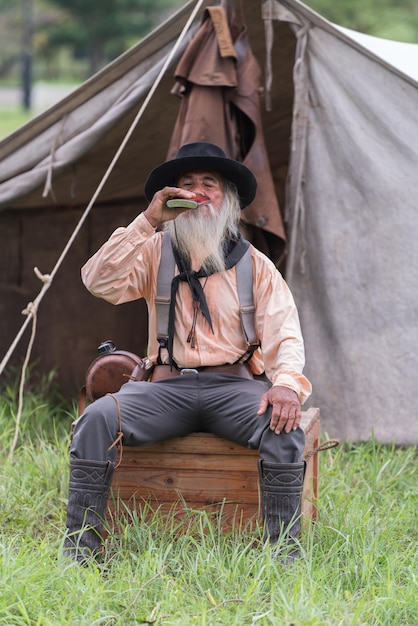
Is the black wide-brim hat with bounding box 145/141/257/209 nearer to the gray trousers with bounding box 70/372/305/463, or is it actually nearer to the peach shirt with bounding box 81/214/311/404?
the peach shirt with bounding box 81/214/311/404

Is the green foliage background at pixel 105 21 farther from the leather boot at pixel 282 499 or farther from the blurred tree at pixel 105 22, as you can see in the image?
A: the leather boot at pixel 282 499

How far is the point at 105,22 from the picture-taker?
2278cm

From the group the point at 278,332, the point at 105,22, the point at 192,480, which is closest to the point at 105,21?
the point at 105,22

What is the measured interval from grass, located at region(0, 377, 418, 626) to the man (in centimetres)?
15

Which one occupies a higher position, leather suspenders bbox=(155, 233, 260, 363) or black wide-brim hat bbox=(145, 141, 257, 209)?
black wide-brim hat bbox=(145, 141, 257, 209)

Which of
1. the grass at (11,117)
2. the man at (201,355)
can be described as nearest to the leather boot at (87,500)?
the man at (201,355)

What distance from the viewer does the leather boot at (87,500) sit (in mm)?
3113

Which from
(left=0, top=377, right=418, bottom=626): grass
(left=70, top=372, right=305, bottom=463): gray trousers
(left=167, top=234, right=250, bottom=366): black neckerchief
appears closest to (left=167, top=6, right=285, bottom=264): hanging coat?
(left=167, top=234, right=250, bottom=366): black neckerchief

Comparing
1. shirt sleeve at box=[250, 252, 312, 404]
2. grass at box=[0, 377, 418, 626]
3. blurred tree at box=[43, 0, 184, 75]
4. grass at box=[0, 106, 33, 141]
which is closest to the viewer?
grass at box=[0, 377, 418, 626]

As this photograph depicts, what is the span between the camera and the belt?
138 inches

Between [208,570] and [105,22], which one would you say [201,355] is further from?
[105,22]

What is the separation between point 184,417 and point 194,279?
1.70ft

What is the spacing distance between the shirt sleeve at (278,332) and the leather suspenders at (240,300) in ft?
0.10

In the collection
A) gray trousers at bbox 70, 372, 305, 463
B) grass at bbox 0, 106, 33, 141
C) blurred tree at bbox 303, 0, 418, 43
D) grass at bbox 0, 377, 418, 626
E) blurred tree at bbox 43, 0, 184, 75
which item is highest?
blurred tree at bbox 303, 0, 418, 43
